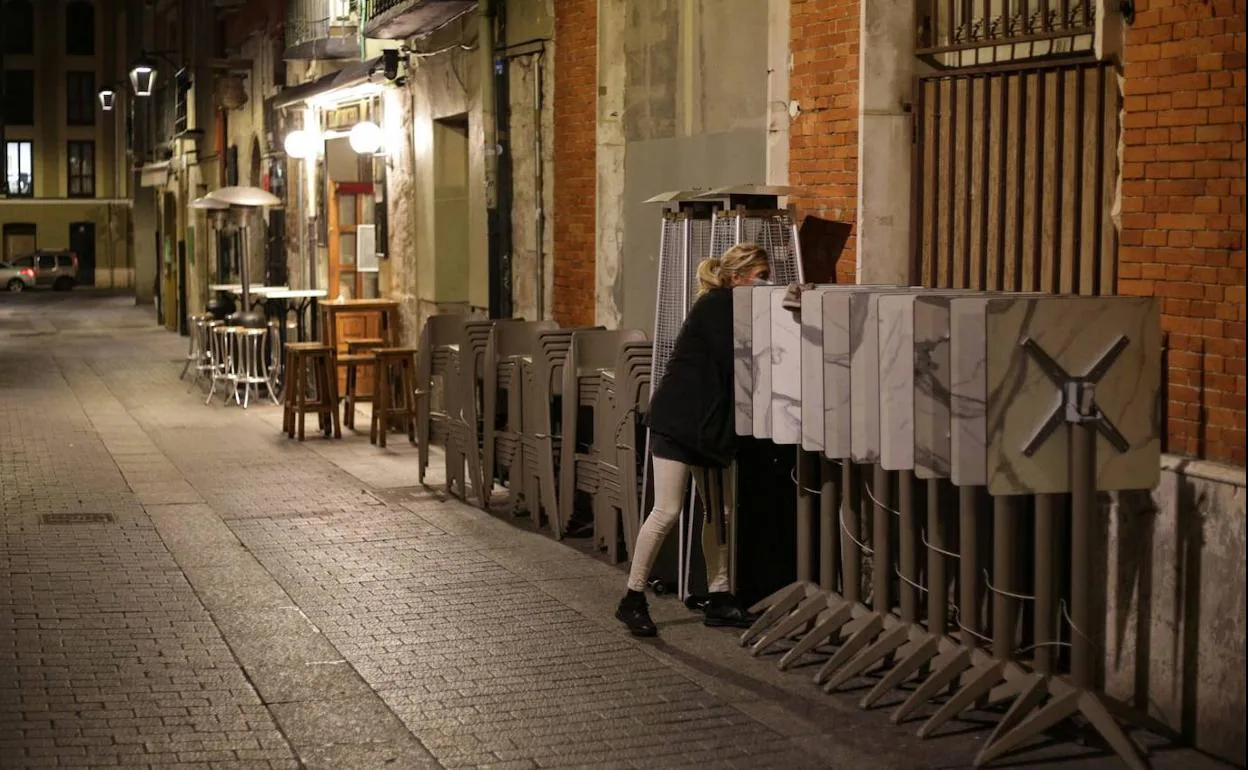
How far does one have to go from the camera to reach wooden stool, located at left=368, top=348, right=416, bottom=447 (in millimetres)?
15466

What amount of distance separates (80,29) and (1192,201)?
68124 millimetres

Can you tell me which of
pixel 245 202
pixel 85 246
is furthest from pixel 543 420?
pixel 85 246

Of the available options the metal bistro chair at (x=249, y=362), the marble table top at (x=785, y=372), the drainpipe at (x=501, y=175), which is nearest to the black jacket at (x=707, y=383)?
the marble table top at (x=785, y=372)

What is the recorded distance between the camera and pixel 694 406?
8211mm

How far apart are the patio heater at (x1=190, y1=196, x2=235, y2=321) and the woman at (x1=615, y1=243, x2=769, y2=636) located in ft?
49.0

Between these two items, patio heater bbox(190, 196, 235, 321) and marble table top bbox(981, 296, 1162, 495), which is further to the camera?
patio heater bbox(190, 196, 235, 321)

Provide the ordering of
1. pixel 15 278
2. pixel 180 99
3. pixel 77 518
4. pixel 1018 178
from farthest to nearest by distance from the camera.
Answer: pixel 15 278, pixel 180 99, pixel 77 518, pixel 1018 178

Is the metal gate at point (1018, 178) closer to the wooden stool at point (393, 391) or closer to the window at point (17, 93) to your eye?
the wooden stool at point (393, 391)

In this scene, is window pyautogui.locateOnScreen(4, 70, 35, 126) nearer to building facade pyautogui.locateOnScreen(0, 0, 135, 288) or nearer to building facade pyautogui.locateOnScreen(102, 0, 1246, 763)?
building facade pyautogui.locateOnScreen(0, 0, 135, 288)

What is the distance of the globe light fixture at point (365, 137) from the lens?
735 inches

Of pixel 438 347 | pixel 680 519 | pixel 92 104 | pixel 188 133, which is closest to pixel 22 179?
pixel 92 104

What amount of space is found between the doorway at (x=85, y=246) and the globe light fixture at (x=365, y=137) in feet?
176

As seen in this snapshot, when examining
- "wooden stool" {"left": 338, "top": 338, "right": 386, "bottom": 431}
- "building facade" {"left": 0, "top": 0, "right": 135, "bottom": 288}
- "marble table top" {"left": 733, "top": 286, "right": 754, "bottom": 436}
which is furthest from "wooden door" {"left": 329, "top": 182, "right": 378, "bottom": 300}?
"building facade" {"left": 0, "top": 0, "right": 135, "bottom": 288}

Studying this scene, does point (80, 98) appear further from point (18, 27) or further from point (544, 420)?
point (544, 420)
